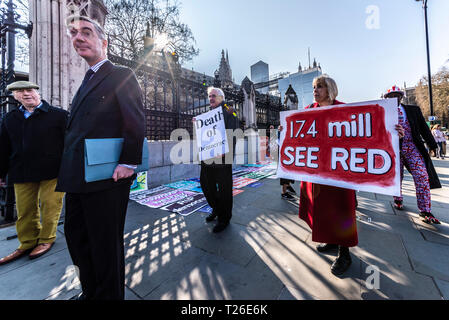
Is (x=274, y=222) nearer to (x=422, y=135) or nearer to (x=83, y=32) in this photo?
(x=422, y=135)

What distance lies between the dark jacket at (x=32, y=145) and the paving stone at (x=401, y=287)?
4041 mm

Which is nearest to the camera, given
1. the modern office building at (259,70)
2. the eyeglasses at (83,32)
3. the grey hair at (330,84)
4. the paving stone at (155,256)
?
the eyeglasses at (83,32)

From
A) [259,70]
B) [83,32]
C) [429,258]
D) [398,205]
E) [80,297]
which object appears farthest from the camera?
[259,70]

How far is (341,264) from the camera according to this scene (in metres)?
2.02

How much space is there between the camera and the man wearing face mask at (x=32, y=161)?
2.47 m

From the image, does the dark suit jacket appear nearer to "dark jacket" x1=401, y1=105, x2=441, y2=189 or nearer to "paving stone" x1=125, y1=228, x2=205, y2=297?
"paving stone" x1=125, y1=228, x2=205, y2=297

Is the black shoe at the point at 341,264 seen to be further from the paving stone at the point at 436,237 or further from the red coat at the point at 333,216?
the paving stone at the point at 436,237

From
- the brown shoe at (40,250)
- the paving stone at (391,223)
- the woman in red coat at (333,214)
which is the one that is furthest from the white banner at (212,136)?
the paving stone at (391,223)

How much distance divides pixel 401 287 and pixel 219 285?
177 centimetres

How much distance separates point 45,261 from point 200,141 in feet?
8.61

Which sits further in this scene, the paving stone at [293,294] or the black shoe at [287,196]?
the black shoe at [287,196]

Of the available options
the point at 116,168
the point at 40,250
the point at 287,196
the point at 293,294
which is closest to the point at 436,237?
the point at 287,196

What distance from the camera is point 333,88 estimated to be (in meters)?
2.25
